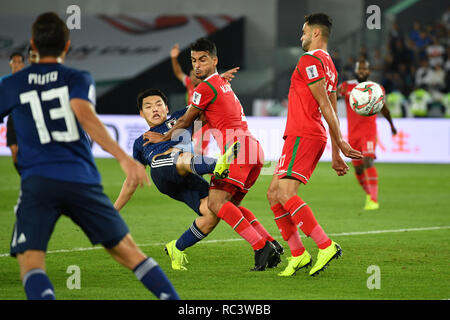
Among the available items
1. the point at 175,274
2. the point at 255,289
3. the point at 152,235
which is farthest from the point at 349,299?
the point at 152,235

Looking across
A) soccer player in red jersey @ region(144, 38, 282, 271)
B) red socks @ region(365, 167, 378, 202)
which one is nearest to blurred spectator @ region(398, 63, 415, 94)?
red socks @ region(365, 167, 378, 202)

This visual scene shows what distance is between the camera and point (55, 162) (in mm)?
4379

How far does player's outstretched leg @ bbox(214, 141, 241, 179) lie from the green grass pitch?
0.89 m

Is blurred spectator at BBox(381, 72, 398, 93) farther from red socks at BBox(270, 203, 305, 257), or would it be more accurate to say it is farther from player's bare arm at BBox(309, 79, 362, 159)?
player's bare arm at BBox(309, 79, 362, 159)

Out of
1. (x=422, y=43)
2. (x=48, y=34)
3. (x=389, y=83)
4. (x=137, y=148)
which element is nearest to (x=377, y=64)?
(x=389, y=83)

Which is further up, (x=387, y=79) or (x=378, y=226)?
(x=387, y=79)

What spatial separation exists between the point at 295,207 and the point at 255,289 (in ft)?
2.91

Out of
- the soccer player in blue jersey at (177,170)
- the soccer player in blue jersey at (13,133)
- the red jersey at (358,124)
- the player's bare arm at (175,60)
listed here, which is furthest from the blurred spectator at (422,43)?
the soccer player in blue jersey at (177,170)

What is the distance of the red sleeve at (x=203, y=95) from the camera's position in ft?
22.2

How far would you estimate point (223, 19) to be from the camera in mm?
28109

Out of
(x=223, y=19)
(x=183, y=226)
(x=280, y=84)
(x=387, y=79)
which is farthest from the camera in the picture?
(x=223, y=19)

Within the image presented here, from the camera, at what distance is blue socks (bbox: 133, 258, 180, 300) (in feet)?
14.7

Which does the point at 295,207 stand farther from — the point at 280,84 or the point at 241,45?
the point at 241,45

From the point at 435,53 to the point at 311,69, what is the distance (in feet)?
64.2
